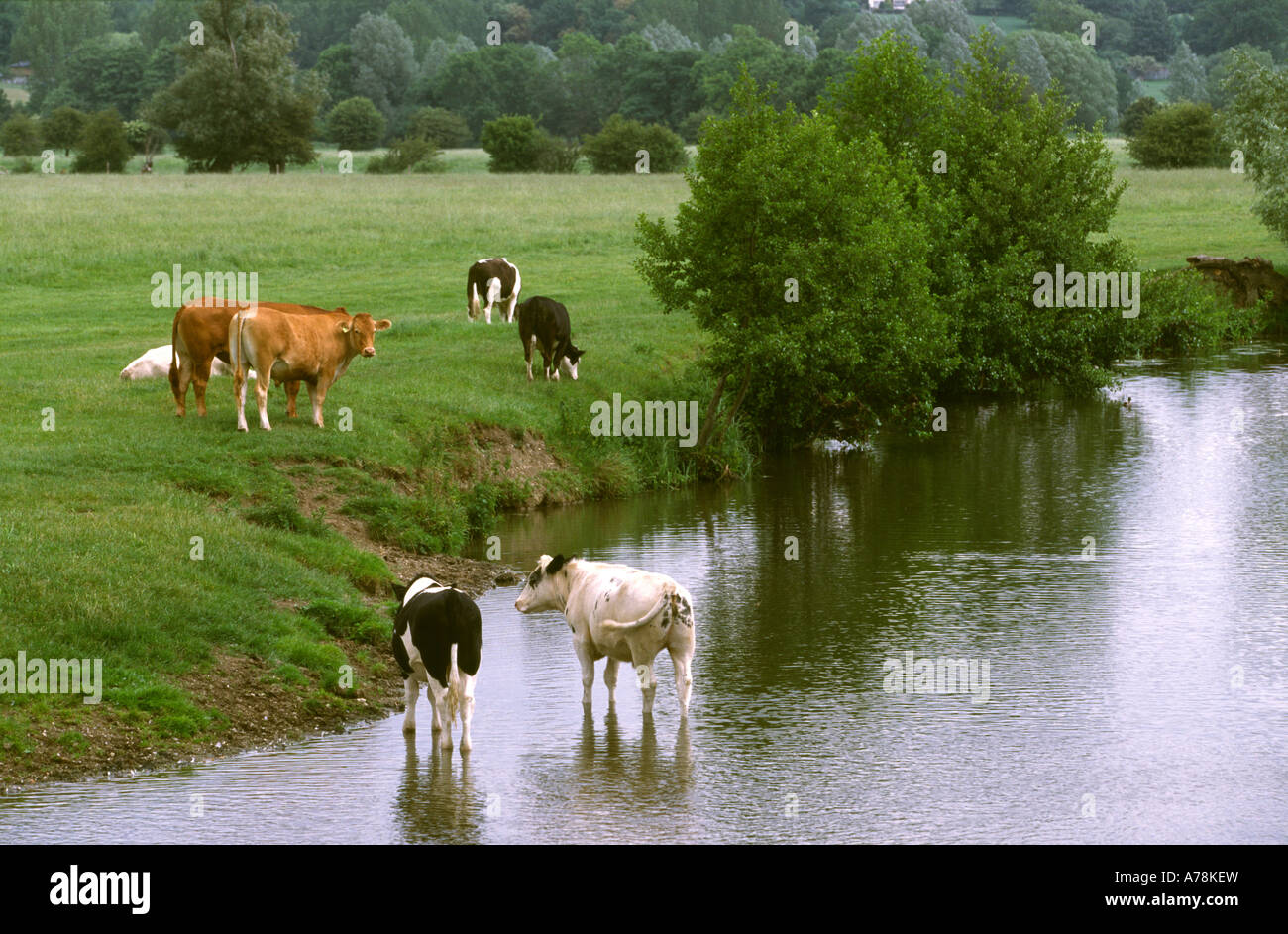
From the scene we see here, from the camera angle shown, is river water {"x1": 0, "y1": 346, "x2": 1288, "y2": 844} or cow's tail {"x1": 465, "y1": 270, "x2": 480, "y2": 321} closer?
river water {"x1": 0, "y1": 346, "x2": 1288, "y2": 844}

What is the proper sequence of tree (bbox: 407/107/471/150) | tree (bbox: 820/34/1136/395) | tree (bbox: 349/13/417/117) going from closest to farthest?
tree (bbox: 820/34/1136/395), tree (bbox: 407/107/471/150), tree (bbox: 349/13/417/117)

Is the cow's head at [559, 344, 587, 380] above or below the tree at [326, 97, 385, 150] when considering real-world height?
below

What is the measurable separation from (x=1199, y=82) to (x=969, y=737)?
179 metres

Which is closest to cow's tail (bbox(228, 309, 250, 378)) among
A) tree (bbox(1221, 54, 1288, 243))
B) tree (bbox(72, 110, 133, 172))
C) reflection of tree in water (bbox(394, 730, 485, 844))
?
reflection of tree in water (bbox(394, 730, 485, 844))

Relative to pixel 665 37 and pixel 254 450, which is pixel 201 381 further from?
pixel 665 37

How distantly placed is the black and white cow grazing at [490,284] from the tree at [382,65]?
5136 inches

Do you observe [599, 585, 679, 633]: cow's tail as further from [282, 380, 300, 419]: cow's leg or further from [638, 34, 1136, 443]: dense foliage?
[638, 34, 1136, 443]: dense foliage

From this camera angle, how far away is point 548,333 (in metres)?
31.1

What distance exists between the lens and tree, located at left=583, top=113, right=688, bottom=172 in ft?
354

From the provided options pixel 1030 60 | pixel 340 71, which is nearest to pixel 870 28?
pixel 1030 60

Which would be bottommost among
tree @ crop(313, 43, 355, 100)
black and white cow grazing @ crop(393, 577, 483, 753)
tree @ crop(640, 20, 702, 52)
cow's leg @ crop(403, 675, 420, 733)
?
cow's leg @ crop(403, 675, 420, 733)

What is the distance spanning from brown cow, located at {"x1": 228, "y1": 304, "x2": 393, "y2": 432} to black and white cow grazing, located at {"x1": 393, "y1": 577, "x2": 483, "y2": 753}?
370 inches

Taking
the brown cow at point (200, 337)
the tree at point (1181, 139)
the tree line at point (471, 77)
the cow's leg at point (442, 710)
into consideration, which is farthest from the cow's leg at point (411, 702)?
the tree at point (1181, 139)
